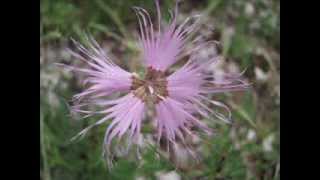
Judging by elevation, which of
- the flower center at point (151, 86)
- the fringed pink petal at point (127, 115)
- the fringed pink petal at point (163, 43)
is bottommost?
the fringed pink petal at point (127, 115)

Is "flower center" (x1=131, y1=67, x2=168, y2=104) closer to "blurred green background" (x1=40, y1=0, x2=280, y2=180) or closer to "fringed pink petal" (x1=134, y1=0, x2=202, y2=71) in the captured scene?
"fringed pink petal" (x1=134, y1=0, x2=202, y2=71)

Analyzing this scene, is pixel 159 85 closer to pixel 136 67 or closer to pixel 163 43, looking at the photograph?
pixel 163 43

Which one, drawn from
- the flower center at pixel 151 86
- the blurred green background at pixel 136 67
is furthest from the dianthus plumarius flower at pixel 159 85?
the blurred green background at pixel 136 67

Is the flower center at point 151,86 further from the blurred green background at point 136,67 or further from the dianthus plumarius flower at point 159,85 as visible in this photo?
the blurred green background at point 136,67

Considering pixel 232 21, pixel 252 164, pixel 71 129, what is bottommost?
pixel 252 164

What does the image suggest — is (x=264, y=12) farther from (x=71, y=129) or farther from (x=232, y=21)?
(x=71, y=129)

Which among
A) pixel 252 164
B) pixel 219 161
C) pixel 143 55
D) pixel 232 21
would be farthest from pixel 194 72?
pixel 232 21
